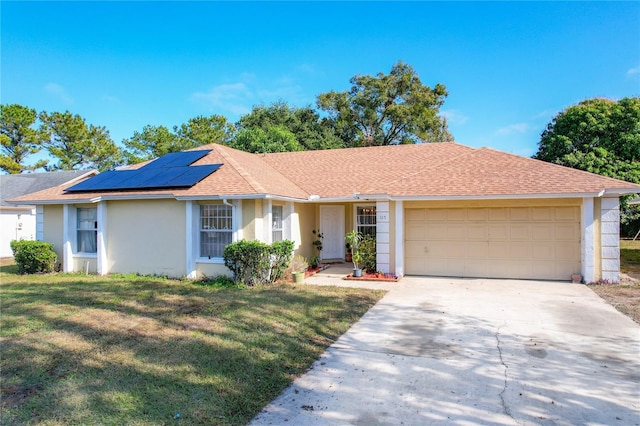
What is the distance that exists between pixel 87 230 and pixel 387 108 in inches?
912

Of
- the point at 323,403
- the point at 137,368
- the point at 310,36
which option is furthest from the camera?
the point at 310,36

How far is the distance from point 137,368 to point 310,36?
570 inches

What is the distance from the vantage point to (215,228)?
1163cm

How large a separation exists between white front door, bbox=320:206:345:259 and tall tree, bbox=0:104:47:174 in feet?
97.6

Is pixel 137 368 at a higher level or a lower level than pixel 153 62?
lower

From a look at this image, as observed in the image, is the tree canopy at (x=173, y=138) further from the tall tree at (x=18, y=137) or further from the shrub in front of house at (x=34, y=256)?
the shrub in front of house at (x=34, y=256)

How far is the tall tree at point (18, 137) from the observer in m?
30.8

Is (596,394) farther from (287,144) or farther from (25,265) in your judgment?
(287,144)

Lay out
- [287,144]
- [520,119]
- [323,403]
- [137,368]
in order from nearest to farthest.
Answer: [323,403]
[137,368]
[520,119]
[287,144]

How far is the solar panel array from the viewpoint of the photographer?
A: 477 inches

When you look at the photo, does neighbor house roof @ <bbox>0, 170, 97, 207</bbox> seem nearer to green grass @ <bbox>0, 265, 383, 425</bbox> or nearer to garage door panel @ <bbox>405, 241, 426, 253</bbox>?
green grass @ <bbox>0, 265, 383, 425</bbox>

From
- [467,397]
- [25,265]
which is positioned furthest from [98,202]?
[467,397]

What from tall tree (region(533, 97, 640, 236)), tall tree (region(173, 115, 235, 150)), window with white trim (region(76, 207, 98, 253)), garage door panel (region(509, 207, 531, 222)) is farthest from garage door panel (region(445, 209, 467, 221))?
tall tree (region(173, 115, 235, 150))

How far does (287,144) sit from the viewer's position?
24.9 metres
